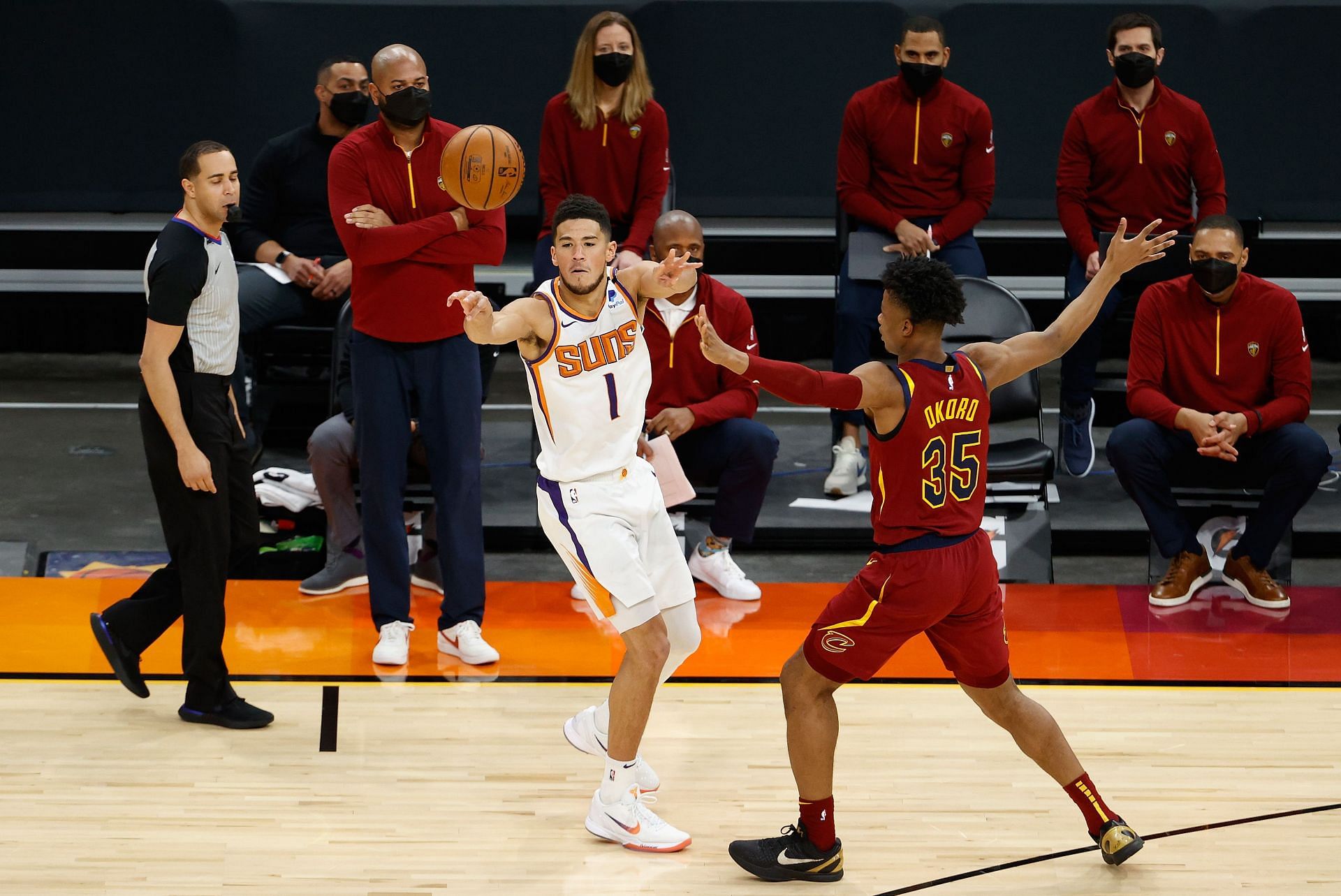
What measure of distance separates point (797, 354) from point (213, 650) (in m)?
4.95

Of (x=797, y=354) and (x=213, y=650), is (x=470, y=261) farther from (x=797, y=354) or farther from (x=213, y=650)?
(x=797, y=354)

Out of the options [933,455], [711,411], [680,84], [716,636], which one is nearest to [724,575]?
[716,636]

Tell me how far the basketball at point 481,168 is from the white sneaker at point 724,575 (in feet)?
5.44

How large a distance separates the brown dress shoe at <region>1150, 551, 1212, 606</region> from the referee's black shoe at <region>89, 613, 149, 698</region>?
3623 millimetres

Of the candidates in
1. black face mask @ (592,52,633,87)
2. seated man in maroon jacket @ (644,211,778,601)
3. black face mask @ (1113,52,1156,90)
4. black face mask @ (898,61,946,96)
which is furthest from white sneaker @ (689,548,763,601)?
black face mask @ (1113,52,1156,90)

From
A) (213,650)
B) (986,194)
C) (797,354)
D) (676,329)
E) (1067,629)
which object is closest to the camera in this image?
(213,650)

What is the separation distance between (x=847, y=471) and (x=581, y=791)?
2617 millimetres

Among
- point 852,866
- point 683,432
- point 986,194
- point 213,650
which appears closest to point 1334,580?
point 986,194

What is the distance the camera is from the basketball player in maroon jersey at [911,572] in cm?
370

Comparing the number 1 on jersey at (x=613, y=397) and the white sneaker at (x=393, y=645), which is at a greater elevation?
the number 1 on jersey at (x=613, y=397)

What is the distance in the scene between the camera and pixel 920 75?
21.5 feet

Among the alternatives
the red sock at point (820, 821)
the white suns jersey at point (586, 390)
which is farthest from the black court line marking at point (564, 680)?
the red sock at point (820, 821)

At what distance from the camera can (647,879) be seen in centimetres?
385

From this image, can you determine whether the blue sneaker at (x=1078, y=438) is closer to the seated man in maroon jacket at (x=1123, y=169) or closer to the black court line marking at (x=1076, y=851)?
the seated man in maroon jacket at (x=1123, y=169)
